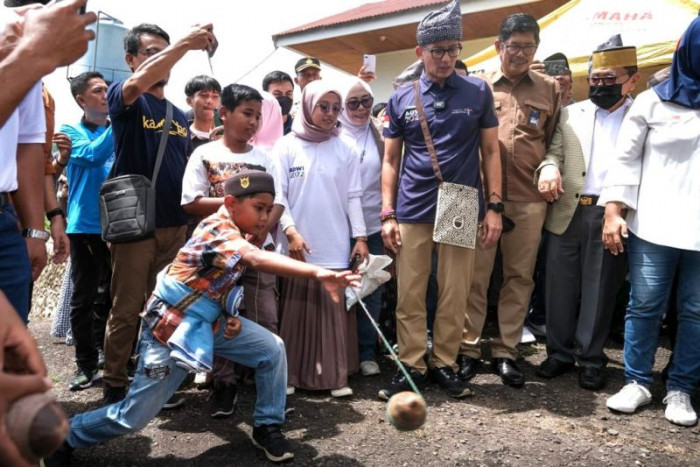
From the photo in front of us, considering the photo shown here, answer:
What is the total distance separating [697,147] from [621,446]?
183cm

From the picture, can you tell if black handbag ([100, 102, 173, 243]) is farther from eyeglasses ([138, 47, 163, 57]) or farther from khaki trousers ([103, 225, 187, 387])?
eyeglasses ([138, 47, 163, 57])

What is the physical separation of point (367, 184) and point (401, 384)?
1523 mm

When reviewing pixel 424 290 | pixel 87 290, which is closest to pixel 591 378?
pixel 424 290

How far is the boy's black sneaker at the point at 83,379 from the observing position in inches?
159

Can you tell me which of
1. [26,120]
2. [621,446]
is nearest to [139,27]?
[26,120]

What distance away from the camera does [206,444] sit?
323 centimetres

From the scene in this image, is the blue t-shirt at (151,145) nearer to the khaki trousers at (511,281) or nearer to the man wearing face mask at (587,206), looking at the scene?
the khaki trousers at (511,281)

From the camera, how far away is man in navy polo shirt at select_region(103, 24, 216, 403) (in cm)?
348

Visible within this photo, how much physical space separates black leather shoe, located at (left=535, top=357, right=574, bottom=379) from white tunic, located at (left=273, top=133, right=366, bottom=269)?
1.70m

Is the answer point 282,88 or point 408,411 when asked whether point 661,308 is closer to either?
point 408,411

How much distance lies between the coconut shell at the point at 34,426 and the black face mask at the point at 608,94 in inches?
160

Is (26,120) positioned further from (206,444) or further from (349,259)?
(349,259)

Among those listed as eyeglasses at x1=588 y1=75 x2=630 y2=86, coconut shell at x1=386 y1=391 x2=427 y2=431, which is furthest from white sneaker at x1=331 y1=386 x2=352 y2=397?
eyeglasses at x1=588 y1=75 x2=630 y2=86

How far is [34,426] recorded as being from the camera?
3.22 feet
